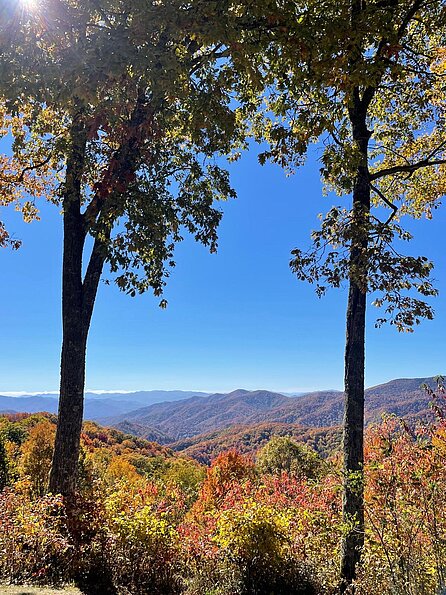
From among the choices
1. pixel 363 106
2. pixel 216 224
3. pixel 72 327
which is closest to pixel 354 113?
pixel 363 106

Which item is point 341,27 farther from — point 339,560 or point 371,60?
point 339,560

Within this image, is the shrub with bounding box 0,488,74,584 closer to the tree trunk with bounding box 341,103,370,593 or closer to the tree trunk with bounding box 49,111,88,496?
the tree trunk with bounding box 49,111,88,496

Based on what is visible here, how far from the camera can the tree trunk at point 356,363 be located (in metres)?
5.60

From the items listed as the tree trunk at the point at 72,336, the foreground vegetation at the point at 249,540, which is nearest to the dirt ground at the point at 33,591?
the foreground vegetation at the point at 249,540

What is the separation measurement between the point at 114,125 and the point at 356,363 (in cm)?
491

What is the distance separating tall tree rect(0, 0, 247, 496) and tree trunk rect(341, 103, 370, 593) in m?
2.29

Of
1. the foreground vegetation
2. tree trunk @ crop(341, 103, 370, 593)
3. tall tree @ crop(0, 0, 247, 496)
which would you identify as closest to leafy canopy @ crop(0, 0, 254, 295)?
tall tree @ crop(0, 0, 247, 496)

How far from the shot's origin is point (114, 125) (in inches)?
207

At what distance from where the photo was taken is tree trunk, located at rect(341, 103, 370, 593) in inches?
221

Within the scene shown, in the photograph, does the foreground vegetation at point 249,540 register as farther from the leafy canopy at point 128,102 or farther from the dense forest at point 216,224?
the leafy canopy at point 128,102

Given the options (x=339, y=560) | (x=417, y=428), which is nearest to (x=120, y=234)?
(x=417, y=428)

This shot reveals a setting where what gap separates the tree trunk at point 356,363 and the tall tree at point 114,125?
229 centimetres

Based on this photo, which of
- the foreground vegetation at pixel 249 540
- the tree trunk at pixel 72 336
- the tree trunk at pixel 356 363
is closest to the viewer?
the foreground vegetation at pixel 249 540

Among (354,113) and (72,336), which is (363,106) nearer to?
(354,113)
